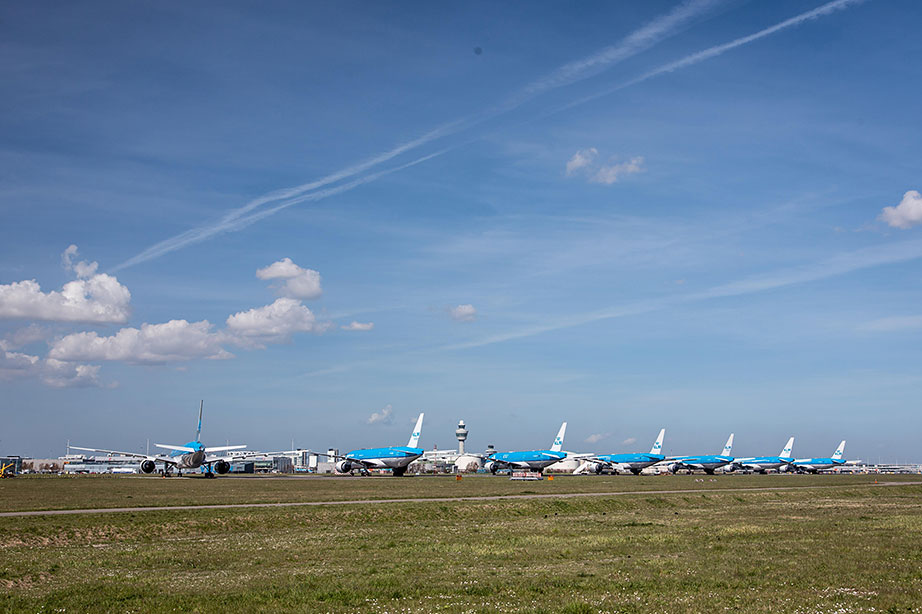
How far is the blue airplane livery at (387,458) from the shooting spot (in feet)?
431

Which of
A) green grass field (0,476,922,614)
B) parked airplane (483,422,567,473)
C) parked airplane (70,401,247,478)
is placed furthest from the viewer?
parked airplane (483,422,567,473)

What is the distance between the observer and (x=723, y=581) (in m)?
22.4

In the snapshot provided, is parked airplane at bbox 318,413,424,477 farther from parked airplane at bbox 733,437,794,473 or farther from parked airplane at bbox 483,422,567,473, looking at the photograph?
parked airplane at bbox 733,437,794,473

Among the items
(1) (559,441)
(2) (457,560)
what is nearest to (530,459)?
(1) (559,441)

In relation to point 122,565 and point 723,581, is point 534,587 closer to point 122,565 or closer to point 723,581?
point 723,581

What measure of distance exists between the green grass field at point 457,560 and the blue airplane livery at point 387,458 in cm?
7961

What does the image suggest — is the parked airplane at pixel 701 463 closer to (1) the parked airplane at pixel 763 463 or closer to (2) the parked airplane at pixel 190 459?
(1) the parked airplane at pixel 763 463

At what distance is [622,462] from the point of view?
15988cm

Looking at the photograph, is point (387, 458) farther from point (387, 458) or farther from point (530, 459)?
point (530, 459)

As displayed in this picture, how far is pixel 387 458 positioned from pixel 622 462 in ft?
176

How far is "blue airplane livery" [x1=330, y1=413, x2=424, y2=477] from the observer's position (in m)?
132

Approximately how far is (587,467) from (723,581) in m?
148

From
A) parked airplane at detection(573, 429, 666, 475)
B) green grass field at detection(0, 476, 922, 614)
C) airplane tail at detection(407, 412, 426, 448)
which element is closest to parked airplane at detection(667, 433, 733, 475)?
parked airplane at detection(573, 429, 666, 475)

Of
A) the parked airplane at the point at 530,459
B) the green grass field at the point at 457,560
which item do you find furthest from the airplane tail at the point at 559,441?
the green grass field at the point at 457,560
